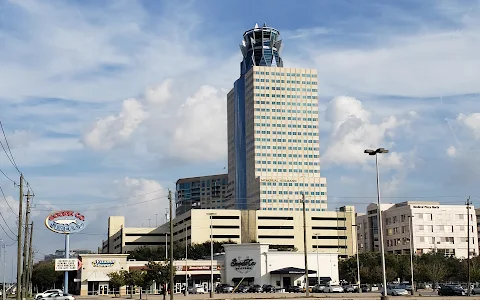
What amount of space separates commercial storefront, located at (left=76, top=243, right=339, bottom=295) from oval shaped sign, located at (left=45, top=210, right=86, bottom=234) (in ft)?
63.2

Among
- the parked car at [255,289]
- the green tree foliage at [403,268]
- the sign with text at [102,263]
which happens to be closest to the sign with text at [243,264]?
the parked car at [255,289]

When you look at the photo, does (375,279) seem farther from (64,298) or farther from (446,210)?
(446,210)

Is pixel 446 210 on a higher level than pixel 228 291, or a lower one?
higher

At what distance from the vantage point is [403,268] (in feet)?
449

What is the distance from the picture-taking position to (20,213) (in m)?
58.5

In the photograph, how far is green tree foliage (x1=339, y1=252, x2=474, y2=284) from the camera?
399 feet

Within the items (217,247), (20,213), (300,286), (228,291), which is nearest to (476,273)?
(300,286)

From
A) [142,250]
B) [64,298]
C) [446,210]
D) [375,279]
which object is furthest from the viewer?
[446,210]

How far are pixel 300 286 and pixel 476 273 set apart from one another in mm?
34755

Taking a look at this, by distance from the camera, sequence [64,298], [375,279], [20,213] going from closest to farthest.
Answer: [20,213], [64,298], [375,279]

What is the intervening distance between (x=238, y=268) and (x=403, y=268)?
40.0 metres

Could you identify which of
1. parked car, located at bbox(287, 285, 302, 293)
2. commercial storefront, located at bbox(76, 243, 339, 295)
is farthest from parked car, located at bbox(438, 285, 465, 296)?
commercial storefront, located at bbox(76, 243, 339, 295)

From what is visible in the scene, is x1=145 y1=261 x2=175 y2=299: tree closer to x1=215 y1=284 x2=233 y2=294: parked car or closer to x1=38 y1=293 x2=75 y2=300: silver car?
x1=38 y1=293 x2=75 y2=300: silver car

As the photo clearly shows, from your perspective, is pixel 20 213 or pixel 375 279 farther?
pixel 375 279
